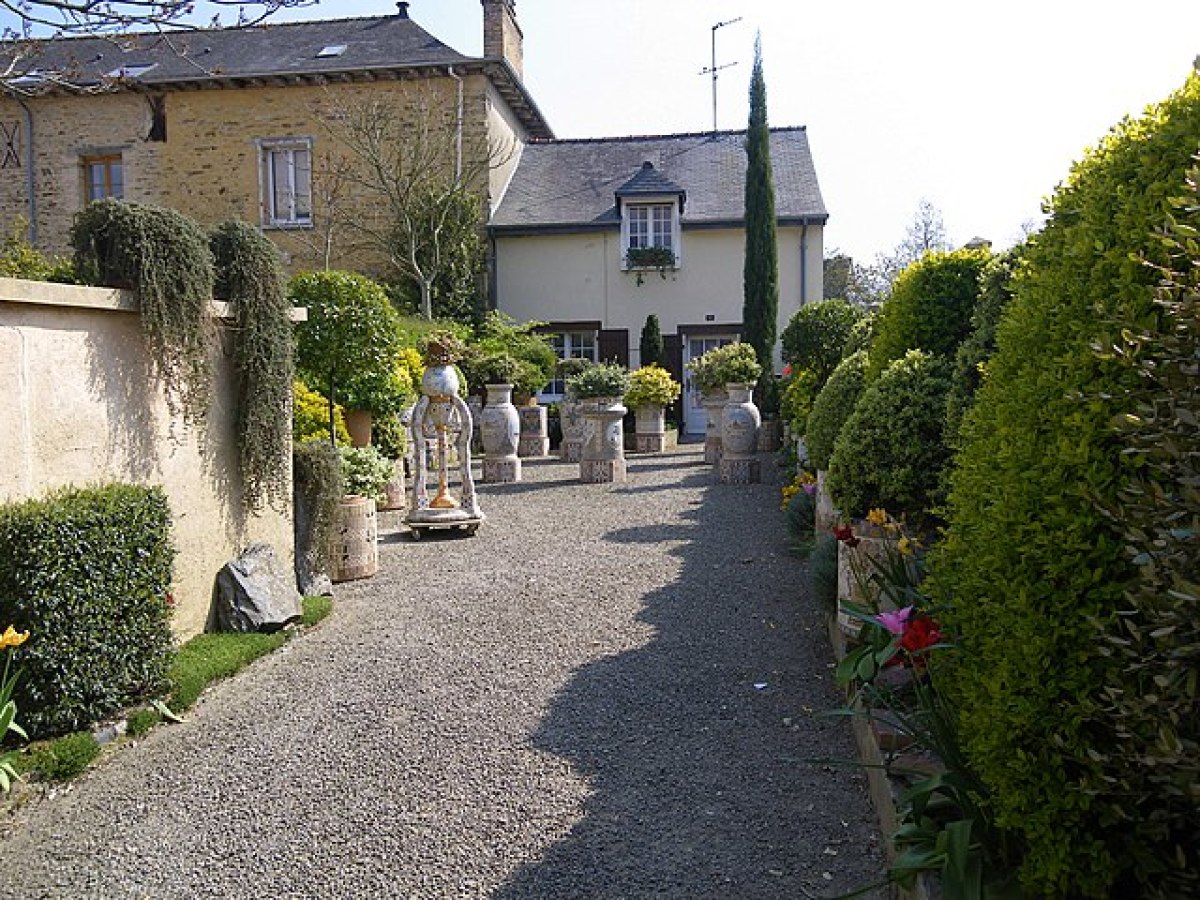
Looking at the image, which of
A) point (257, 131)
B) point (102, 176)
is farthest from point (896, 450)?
point (102, 176)

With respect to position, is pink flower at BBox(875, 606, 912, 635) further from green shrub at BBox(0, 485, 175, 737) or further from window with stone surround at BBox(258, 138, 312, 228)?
window with stone surround at BBox(258, 138, 312, 228)

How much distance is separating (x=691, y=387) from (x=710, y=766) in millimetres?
16295

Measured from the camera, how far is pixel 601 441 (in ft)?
38.4

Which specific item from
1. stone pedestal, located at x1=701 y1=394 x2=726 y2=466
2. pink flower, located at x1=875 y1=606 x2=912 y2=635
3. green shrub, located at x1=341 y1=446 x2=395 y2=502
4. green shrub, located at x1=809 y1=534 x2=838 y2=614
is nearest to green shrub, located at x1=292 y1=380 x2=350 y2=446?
green shrub, located at x1=341 y1=446 x2=395 y2=502

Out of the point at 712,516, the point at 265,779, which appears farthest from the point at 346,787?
the point at 712,516

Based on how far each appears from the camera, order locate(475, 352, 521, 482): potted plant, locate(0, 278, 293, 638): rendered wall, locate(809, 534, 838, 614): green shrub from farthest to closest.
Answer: locate(475, 352, 521, 482): potted plant → locate(809, 534, 838, 614): green shrub → locate(0, 278, 293, 638): rendered wall

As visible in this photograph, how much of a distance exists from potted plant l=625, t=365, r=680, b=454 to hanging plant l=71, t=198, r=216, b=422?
10450 millimetres

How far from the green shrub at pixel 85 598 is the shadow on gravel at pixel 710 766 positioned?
178cm

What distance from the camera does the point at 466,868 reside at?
287 cm

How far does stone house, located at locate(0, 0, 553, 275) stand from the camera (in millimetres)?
18625

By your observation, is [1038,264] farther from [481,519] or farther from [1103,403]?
[481,519]

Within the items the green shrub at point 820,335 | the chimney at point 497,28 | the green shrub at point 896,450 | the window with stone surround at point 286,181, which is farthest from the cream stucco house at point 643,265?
the green shrub at point 896,450

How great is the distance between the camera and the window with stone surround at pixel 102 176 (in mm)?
19453

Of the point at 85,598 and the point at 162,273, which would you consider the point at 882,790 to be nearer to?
the point at 85,598
